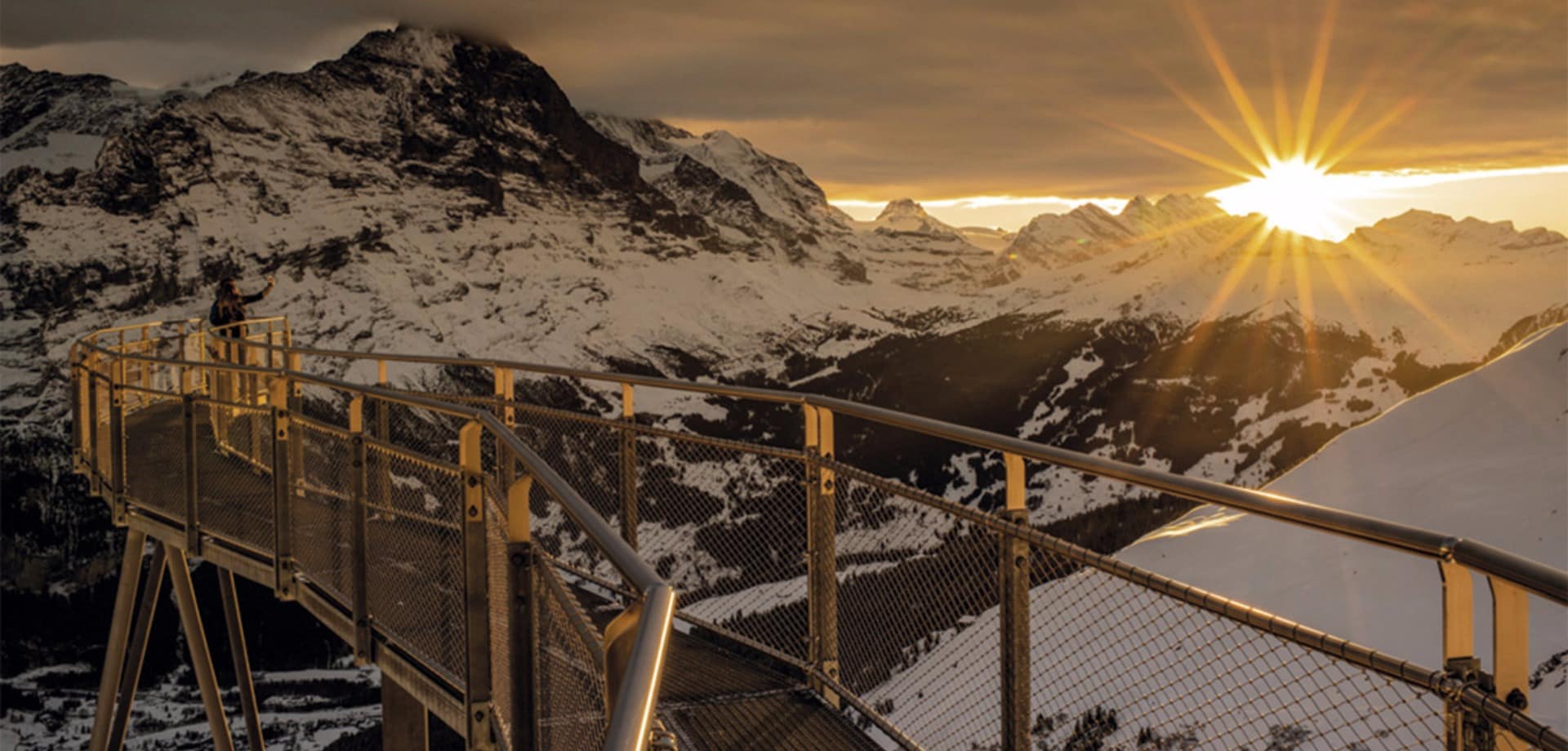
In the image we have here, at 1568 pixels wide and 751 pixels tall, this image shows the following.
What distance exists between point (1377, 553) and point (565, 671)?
11251 mm

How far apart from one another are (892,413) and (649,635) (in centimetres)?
363

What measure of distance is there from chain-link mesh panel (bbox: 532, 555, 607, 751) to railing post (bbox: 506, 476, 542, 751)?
23mm

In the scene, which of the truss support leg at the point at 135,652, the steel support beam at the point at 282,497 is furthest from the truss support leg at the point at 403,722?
the truss support leg at the point at 135,652

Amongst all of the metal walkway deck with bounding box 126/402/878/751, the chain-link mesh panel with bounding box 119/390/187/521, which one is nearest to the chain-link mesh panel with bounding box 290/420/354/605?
the metal walkway deck with bounding box 126/402/878/751

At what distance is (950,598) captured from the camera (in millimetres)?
5129

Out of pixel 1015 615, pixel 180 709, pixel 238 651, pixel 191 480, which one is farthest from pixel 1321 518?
pixel 180 709

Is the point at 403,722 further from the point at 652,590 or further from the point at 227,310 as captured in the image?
the point at 227,310

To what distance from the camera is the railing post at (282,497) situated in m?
8.35

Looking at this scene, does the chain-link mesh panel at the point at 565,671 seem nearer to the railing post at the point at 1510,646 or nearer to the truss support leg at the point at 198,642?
the railing post at the point at 1510,646

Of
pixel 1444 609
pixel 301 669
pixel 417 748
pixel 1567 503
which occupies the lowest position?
pixel 301 669

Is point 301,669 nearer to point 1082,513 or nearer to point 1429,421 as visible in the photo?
point 1082,513

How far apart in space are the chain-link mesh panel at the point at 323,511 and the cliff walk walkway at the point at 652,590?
0.03 m

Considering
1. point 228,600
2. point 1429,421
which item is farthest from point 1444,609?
point 1429,421

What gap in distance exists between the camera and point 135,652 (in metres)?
13.5
